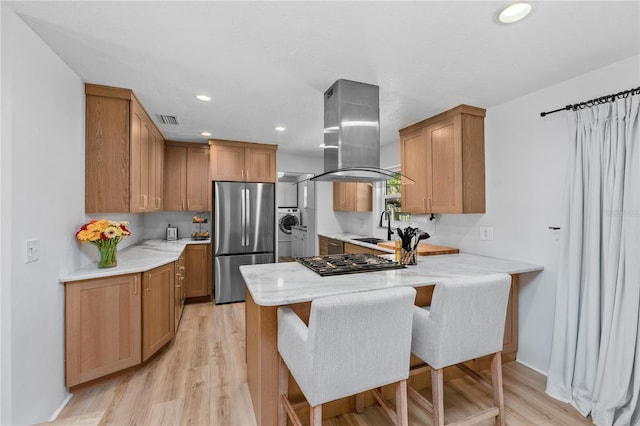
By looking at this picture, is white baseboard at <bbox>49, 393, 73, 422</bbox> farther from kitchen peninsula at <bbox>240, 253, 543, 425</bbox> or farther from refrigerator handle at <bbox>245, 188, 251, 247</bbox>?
refrigerator handle at <bbox>245, 188, 251, 247</bbox>

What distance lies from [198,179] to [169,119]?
130cm

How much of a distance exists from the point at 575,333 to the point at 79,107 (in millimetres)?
4102

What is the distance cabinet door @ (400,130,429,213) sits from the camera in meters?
3.20

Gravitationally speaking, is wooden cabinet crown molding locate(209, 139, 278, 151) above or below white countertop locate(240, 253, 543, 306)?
above

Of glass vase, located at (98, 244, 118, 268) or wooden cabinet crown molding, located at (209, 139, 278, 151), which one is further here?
wooden cabinet crown molding, located at (209, 139, 278, 151)

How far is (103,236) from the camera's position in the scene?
7.27 feet

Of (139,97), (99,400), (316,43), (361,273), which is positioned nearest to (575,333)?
(361,273)

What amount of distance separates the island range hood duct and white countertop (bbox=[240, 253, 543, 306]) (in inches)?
31.7

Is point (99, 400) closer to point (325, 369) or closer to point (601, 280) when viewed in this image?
point (325, 369)

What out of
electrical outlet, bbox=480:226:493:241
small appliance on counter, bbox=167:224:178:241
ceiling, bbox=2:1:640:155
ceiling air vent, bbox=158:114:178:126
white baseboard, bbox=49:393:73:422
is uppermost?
ceiling air vent, bbox=158:114:178:126

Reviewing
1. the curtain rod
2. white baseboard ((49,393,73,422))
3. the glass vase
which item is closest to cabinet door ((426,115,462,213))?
the curtain rod

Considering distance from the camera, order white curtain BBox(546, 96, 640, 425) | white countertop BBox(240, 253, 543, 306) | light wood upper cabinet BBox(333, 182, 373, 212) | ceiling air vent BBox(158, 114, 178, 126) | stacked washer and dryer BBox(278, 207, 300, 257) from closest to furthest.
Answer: white countertop BBox(240, 253, 543, 306) → white curtain BBox(546, 96, 640, 425) → ceiling air vent BBox(158, 114, 178, 126) → light wood upper cabinet BBox(333, 182, 373, 212) → stacked washer and dryer BBox(278, 207, 300, 257)

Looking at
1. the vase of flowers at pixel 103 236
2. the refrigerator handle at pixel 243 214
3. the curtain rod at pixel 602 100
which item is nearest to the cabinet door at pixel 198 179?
the refrigerator handle at pixel 243 214

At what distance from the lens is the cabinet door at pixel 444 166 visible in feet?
9.15
